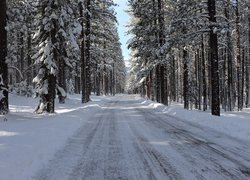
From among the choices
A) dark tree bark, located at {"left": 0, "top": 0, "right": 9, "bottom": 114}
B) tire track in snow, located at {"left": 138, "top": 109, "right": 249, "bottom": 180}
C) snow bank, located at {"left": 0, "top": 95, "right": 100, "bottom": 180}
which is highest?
dark tree bark, located at {"left": 0, "top": 0, "right": 9, "bottom": 114}

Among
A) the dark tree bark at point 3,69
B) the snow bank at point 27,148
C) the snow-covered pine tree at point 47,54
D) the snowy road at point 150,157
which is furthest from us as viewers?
the snow-covered pine tree at point 47,54

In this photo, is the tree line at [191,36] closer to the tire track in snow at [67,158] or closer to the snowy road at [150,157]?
the snowy road at [150,157]

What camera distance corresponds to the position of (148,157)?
28.1 feet

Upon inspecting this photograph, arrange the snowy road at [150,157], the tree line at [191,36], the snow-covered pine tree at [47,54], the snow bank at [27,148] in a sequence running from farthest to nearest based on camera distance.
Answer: the snow-covered pine tree at [47,54] → the tree line at [191,36] → the snow bank at [27,148] → the snowy road at [150,157]

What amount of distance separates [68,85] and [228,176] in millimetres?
48549

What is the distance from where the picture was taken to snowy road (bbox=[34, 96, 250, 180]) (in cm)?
689

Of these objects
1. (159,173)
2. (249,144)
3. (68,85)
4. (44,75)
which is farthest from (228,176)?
(68,85)

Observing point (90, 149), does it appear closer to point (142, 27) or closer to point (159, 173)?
point (159, 173)

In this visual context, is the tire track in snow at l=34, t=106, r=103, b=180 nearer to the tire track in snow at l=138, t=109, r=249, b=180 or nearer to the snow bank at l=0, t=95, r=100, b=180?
the snow bank at l=0, t=95, r=100, b=180

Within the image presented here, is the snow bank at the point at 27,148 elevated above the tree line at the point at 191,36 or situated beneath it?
situated beneath

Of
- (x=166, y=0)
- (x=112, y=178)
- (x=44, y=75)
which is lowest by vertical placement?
(x=112, y=178)

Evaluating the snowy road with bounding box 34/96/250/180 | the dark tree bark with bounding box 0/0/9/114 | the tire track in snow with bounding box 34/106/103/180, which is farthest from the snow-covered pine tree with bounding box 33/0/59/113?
the snowy road with bounding box 34/96/250/180

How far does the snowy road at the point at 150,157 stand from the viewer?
6895 mm

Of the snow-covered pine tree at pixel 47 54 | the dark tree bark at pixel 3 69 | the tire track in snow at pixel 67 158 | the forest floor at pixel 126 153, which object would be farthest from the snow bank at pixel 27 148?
the snow-covered pine tree at pixel 47 54
